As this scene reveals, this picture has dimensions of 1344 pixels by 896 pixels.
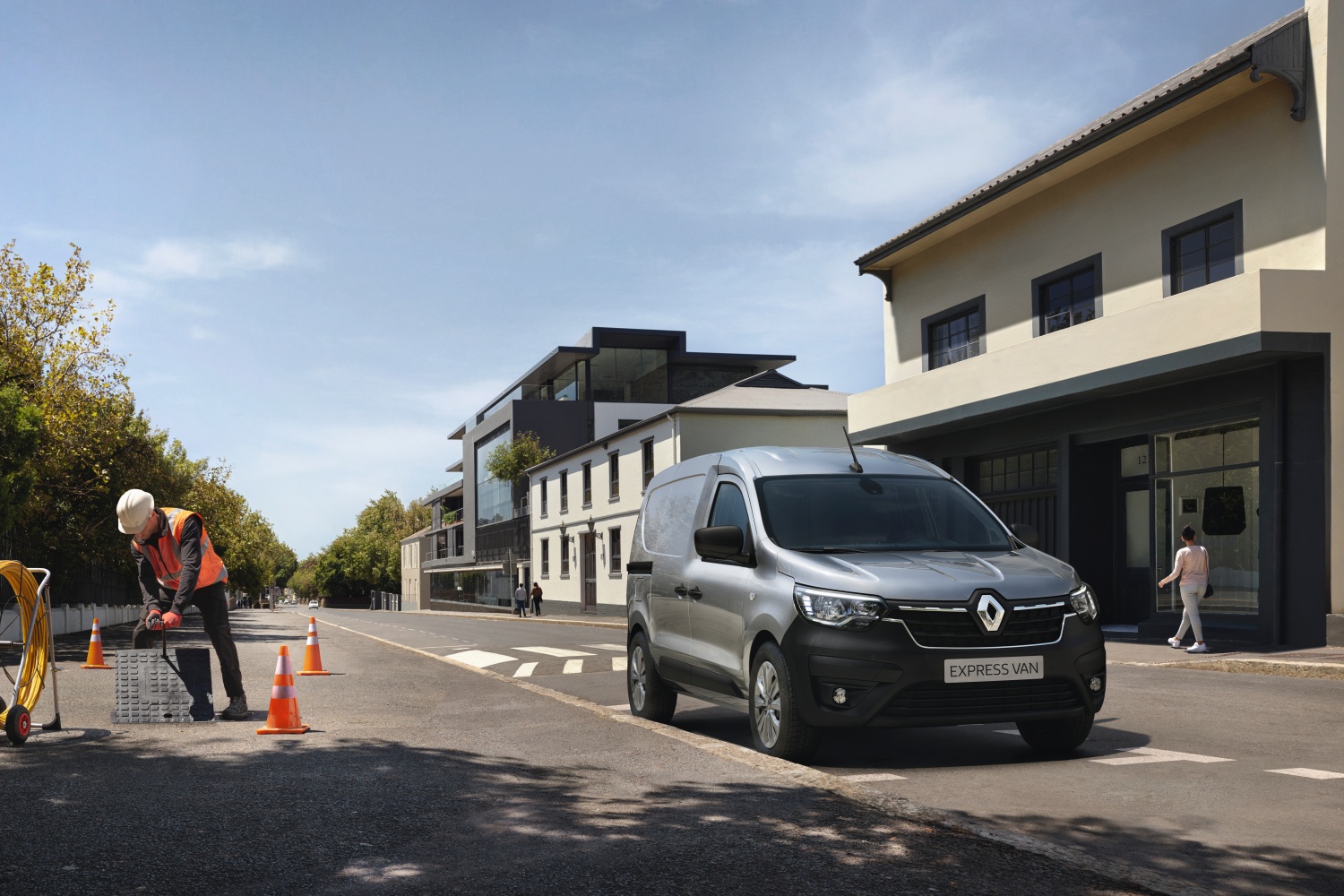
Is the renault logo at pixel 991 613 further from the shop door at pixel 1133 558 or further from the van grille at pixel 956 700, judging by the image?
the shop door at pixel 1133 558

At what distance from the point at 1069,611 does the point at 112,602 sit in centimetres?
4182

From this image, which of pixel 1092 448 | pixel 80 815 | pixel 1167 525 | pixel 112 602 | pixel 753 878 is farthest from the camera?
pixel 112 602

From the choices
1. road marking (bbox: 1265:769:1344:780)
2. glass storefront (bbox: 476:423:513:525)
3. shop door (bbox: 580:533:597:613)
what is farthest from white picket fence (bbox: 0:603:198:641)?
glass storefront (bbox: 476:423:513:525)

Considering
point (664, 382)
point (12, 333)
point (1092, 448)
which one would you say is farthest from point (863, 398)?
point (664, 382)

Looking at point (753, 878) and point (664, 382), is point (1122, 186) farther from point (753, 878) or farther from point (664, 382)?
point (664, 382)

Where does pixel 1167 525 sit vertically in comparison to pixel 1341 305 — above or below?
below

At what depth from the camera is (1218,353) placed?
52.4ft

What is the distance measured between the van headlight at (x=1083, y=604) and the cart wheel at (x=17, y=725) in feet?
21.0

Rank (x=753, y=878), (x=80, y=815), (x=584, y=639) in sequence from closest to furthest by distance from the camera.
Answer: (x=753, y=878)
(x=80, y=815)
(x=584, y=639)

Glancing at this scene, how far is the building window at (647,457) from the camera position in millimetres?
43188

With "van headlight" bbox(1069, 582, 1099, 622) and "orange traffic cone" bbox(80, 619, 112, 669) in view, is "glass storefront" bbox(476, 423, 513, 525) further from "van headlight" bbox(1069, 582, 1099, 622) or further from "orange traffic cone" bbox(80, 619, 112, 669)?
"van headlight" bbox(1069, 582, 1099, 622)

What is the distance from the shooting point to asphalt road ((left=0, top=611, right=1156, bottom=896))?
4.33 metres

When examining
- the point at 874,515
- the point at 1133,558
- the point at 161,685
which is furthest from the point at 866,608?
the point at 1133,558

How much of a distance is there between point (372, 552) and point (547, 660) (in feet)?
400
